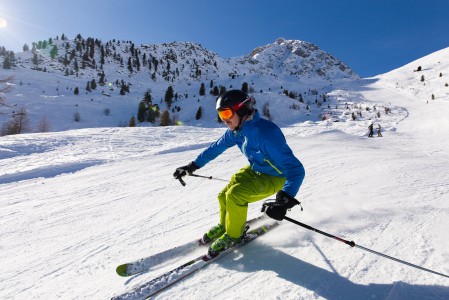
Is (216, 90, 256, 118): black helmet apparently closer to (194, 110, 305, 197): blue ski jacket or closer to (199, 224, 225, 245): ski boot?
(194, 110, 305, 197): blue ski jacket

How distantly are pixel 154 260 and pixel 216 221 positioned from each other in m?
1.35

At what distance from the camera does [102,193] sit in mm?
6133

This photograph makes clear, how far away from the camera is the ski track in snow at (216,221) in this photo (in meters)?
2.46

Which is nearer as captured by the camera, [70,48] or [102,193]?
[102,193]

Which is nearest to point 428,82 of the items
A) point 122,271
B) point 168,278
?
point 168,278

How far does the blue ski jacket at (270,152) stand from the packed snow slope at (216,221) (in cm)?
80

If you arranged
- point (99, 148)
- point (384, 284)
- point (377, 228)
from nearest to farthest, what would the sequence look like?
1. point (384, 284)
2. point (377, 228)
3. point (99, 148)

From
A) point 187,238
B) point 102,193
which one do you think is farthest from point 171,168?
point 187,238

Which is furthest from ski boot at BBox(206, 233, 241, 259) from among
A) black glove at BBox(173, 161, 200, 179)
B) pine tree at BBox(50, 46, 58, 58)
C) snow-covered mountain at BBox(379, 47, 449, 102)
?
pine tree at BBox(50, 46, 58, 58)

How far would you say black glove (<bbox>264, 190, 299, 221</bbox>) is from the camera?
8.41 feet

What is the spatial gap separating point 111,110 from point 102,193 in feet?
152

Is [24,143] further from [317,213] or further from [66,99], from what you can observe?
[66,99]

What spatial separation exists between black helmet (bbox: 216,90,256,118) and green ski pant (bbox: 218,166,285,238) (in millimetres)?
739

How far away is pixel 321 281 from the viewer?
2.44m
